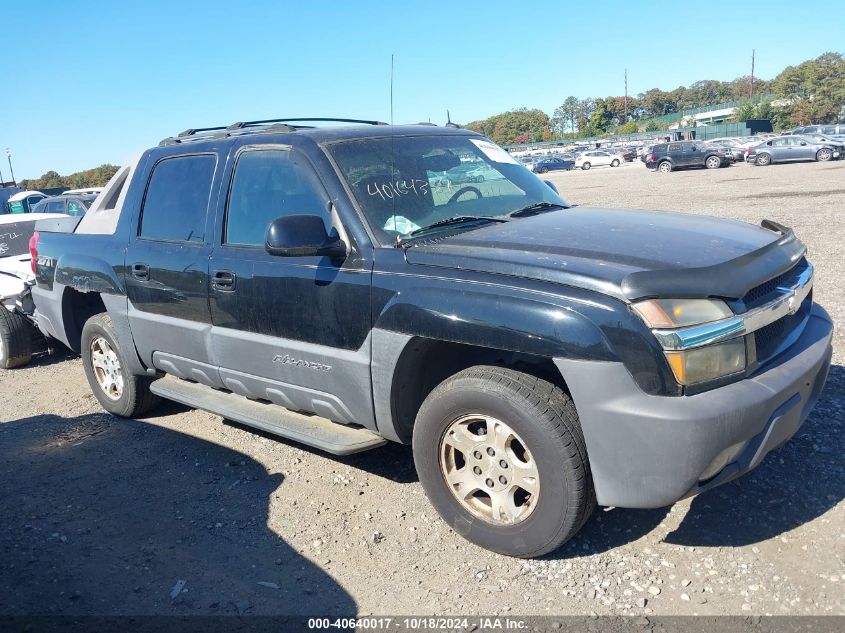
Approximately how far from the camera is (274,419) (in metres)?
4.13

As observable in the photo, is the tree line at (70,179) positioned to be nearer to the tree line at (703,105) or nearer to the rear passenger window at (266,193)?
the tree line at (703,105)

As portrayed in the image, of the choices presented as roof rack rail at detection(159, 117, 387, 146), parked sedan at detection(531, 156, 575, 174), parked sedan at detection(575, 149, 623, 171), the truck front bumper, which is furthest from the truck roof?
parked sedan at detection(575, 149, 623, 171)

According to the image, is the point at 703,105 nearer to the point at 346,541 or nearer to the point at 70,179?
the point at 70,179

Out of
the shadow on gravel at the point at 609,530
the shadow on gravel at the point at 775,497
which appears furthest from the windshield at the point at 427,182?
the shadow on gravel at the point at 775,497

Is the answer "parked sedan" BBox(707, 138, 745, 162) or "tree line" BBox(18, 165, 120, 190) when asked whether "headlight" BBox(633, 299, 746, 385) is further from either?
"tree line" BBox(18, 165, 120, 190)

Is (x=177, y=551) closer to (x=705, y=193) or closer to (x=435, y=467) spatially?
(x=435, y=467)

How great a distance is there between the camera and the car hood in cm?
283

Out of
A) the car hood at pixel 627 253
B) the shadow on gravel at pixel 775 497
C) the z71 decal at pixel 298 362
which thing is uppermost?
the car hood at pixel 627 253

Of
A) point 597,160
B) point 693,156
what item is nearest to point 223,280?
point 693,156

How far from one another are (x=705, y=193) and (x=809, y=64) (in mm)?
81572

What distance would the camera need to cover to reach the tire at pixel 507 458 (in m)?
2.96

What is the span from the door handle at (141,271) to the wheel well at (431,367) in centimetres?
215

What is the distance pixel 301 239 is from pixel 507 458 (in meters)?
1.41

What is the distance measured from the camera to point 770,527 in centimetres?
334
